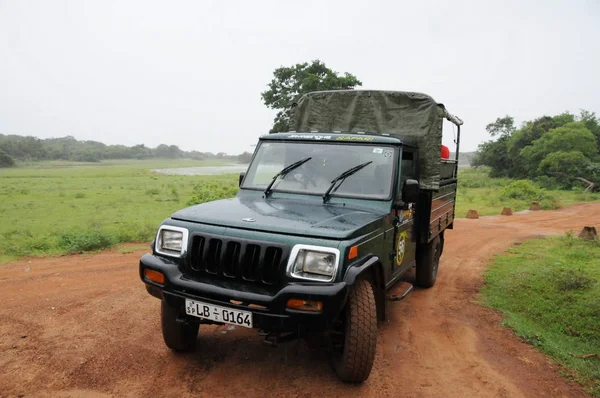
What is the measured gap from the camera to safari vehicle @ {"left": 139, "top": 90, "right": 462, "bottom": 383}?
10.4 feet

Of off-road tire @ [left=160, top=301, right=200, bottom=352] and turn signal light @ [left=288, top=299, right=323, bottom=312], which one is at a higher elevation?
turn signal light @ [left=288, top=299, right=323, bottom=312]

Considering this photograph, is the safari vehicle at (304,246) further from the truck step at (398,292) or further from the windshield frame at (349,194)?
the truck step at (398,292)

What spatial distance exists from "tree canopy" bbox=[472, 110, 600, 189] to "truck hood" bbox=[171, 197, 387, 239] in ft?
95.3

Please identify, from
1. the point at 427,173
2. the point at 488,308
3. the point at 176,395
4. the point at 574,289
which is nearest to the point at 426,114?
the point at 427,173

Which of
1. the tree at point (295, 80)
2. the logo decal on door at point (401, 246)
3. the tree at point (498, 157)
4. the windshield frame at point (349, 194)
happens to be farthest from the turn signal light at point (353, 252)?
the tree at point (498, 157)

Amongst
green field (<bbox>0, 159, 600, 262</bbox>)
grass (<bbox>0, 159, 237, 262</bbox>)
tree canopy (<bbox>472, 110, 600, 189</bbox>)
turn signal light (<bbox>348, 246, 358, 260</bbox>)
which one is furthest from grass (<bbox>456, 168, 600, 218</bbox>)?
turn signal light (<bbox>348, 246, 358, 260</bbox>)

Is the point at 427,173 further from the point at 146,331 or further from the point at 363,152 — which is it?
the point at 146,331

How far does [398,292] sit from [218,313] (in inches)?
83.6

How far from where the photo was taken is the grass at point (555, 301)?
14.7 feet

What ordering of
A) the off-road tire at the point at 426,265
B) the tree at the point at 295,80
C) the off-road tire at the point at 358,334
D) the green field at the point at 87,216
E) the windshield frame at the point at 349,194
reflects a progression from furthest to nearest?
the tree at the point at 295,80
the green field at the point at 87,216
the off-road tire at the point at 426,265
the windshield frame at the point at 349,194
the off-road tire at the point at 358,334

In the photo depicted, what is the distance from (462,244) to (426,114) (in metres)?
5.62

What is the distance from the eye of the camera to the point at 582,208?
2002 centimetres

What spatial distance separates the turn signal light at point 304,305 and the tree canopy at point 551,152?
98.2 ft

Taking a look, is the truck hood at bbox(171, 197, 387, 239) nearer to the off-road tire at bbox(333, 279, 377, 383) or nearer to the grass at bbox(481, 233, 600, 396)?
the off-road tire at bbox(333, 279, 377, 383)
